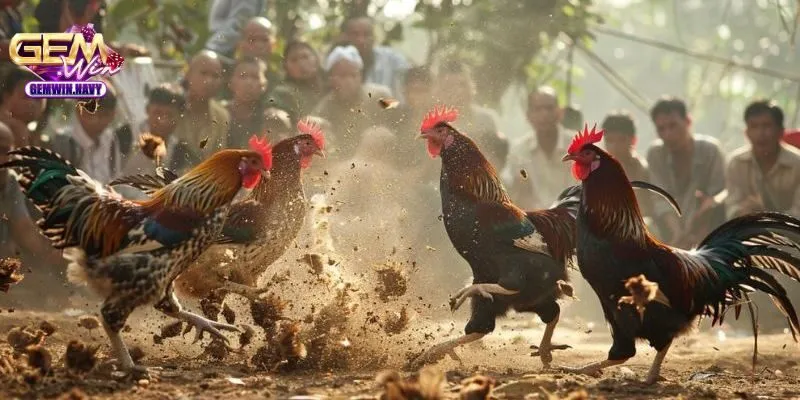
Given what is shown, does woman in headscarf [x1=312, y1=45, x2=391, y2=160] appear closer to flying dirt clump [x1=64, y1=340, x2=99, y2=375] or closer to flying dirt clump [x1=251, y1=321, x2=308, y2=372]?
flying dirt clump [x1=251, y1=321, x2=308, y2=372]

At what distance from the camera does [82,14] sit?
9711 millimetres

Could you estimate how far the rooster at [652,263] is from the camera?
17.9ft

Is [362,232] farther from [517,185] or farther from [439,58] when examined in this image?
[439,58]

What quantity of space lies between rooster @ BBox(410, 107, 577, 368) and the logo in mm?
4209

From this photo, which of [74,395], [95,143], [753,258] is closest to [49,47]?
[95,143]

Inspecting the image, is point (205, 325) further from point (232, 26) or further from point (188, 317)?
point (232, 26)

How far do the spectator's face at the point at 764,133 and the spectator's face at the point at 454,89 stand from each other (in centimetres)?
284

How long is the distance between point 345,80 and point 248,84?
1087 mm

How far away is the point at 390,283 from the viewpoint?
627 centimetres

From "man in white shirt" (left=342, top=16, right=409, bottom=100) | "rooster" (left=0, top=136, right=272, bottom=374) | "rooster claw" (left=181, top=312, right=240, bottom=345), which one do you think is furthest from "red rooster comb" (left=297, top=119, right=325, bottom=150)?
A: "man in white shirt" (left=342, top=16, right=409, bottom=100)

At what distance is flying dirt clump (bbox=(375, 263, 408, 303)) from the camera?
20.6 feet

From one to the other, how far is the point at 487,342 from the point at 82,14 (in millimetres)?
5132

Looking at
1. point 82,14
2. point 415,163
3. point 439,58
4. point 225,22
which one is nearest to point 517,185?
point 415,163

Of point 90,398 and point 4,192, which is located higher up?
point 4,192
